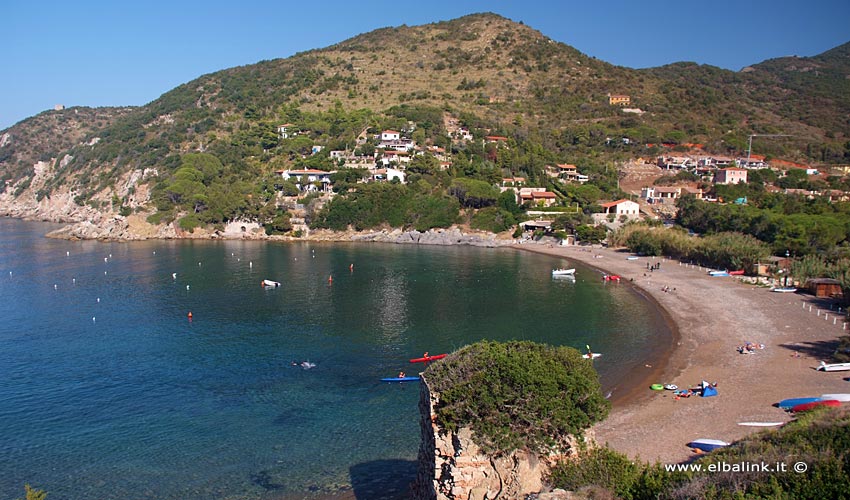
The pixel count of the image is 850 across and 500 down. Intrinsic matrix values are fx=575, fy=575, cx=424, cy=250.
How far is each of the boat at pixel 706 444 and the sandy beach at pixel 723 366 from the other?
314mm

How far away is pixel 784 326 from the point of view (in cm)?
2919

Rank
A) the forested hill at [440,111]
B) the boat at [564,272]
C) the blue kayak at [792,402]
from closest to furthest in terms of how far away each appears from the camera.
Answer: the blue kayak at [792,402]
the boat at [564,272]
the forested hill at [440,111]

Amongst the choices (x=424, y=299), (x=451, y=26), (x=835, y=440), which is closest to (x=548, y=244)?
(x=424, y=299)

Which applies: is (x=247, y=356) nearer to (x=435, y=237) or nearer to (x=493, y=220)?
(x=435, y=237)

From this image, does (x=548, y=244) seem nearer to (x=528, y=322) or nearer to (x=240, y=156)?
(x=528, y=322)

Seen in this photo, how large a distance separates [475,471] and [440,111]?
88.3 meters

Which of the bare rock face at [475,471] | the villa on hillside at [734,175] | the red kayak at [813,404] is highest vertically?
the villa on hillside at [734,175]

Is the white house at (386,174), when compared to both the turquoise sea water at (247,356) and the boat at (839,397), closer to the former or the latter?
the turquoise sea water at (247,356)

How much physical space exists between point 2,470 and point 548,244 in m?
53.4

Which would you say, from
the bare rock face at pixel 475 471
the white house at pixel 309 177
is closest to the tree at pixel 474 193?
the white house at pixel 309 177

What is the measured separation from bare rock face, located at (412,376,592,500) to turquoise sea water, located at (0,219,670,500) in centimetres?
541

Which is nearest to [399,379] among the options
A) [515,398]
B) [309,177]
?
[515,398]

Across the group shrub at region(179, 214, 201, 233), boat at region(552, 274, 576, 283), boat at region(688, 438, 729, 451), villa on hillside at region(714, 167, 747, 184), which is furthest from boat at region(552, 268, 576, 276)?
shrub at region(179, 214, 201, 233)

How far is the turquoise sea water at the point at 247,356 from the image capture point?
1633cm
